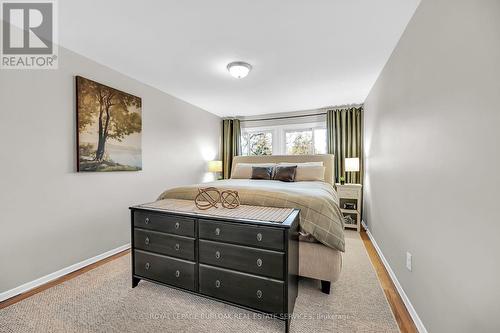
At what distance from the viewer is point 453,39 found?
1.16 metres

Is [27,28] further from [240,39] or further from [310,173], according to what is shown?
[310,173]

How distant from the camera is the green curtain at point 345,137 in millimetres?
4148

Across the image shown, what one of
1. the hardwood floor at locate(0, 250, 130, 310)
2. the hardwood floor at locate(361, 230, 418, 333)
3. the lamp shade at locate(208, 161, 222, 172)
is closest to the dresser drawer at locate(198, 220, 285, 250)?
the hardwood floor at locate(361, 230, 418, 333)

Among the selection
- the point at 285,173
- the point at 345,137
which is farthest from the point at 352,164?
the point at 285,173

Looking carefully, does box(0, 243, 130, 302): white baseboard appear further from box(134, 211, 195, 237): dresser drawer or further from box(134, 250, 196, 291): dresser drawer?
box(134, 211, 195, 237): dresser drawer

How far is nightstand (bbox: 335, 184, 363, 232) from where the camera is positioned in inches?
143

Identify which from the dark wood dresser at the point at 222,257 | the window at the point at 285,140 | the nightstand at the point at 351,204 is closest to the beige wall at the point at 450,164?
the dark wood dresser at the point at 222,257

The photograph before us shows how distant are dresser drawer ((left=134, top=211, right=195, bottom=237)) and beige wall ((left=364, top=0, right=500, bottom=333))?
1656mm

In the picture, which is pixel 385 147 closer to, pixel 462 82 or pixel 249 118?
pixel 462 82

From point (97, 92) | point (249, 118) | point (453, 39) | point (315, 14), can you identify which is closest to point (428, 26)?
point (453, 39)

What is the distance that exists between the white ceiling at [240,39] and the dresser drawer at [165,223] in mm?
1636

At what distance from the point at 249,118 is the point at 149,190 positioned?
2.89m

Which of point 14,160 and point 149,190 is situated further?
point 149,190

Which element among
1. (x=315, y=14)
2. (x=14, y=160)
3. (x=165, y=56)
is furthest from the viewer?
(x=165, y=56)
